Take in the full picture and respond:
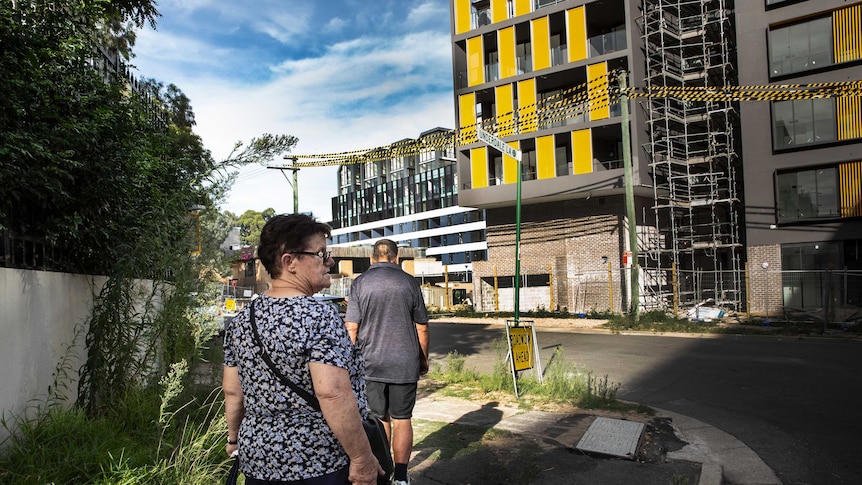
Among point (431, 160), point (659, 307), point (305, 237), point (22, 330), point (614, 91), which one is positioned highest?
point (431, 160)

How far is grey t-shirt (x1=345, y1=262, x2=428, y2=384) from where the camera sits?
443 centimetres

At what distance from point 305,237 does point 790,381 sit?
30.6 ft

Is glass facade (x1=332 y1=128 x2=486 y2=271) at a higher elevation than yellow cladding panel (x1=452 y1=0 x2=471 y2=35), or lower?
lower

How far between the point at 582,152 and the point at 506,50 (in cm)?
736

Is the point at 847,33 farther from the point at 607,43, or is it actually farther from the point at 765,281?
the point at 765,281

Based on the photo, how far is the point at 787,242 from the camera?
24.4 m

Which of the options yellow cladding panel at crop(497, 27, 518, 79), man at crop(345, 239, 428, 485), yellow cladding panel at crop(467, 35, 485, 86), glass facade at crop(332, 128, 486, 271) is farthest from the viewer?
glass facade at crop(332, 128, 486, 271)

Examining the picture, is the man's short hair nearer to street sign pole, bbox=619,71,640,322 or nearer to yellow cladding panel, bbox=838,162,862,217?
street sign pole, bbox=619,71,640,322

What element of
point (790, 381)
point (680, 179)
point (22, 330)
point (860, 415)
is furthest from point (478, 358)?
point (680, 179)

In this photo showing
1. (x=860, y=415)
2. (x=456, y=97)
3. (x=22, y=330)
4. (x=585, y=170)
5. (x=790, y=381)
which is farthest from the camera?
(x=456, y=97)

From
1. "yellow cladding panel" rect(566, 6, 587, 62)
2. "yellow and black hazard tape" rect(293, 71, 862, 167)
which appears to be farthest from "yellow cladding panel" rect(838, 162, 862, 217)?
"yellow cladding panel" rect(566, 6, 587, 62)

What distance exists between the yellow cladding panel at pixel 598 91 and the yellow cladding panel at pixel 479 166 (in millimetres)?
6276

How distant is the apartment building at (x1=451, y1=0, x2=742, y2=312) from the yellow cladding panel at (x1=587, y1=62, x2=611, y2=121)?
0.20 ft

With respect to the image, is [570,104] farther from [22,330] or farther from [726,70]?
[22,330]
